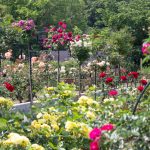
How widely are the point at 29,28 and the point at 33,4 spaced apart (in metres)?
18.2

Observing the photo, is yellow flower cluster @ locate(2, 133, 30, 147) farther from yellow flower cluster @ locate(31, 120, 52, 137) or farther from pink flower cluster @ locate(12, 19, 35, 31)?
pink flower cluster @ locate(12, 19, 35, 31)

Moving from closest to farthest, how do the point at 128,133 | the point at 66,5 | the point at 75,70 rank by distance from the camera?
the point at 128,133 < the point at 75,70 < the point at 66,5

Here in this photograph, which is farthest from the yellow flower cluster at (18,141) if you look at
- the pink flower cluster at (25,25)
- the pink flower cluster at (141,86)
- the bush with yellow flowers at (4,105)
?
the pink flower cluster at (25,25)

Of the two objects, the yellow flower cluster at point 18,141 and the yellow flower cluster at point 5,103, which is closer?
the yellow flower cluster at point 18,141

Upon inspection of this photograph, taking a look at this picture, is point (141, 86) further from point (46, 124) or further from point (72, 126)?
point (72, 126)

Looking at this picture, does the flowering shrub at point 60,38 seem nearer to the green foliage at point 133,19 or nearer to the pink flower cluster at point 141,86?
the pink flower cluster at point 141,86

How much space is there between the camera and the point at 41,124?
3.79m

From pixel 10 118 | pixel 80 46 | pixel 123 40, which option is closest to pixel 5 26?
pixel 80 46

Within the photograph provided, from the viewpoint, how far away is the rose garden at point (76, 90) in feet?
9.85

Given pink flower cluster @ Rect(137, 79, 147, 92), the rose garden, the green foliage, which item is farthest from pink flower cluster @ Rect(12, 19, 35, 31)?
the green foliage

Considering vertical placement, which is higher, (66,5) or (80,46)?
(80,46)

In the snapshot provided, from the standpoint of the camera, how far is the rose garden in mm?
3003

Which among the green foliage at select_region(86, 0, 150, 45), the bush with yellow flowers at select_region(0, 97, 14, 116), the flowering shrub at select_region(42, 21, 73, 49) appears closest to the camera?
the bush with yellow flowers at select_region(0, 97, 14, 116)

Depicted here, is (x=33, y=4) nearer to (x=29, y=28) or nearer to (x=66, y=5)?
(x=66, y=5)
